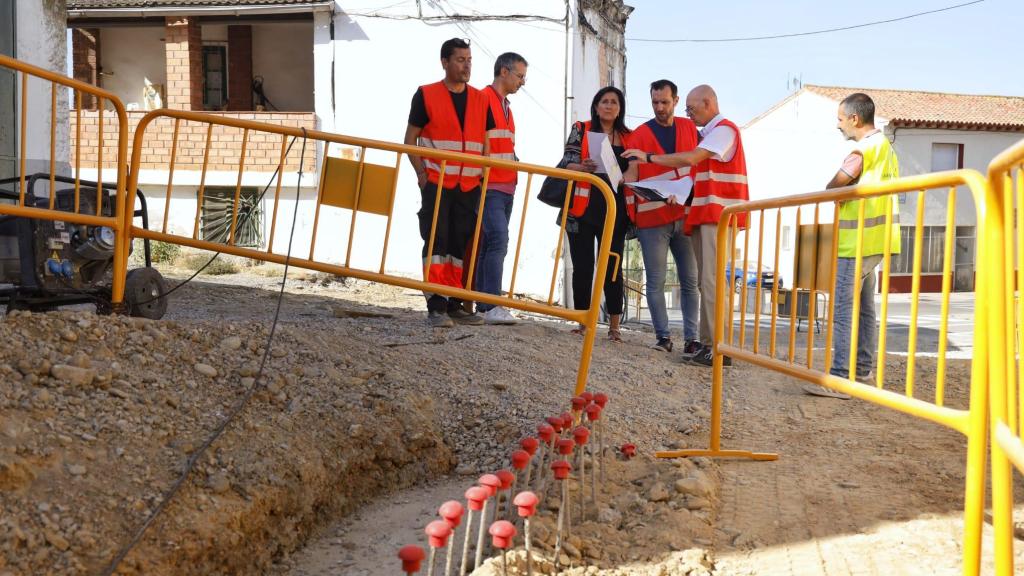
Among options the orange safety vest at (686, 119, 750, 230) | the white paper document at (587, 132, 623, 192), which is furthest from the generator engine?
the orange safety vest at (686, 119, 750, 230)

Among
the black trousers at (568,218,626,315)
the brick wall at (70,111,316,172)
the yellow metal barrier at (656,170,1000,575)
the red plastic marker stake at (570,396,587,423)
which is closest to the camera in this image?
the yellow metal barrier at (656,170,1000,575)

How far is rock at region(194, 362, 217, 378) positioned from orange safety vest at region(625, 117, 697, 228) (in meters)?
3.55

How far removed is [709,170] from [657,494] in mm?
3318

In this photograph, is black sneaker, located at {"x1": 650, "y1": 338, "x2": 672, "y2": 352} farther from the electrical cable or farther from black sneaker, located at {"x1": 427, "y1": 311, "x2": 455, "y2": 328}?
the electrical cable

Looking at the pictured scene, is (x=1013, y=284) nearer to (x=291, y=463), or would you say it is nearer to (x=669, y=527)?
(x=669, y=527)

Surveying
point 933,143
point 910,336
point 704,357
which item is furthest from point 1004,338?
point 933,143

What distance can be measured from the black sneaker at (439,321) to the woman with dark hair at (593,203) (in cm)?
97

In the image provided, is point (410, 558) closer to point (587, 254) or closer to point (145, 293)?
point (145, 293)

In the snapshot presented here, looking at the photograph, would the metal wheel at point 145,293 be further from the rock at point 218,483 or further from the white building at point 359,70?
the white building at point 359,70

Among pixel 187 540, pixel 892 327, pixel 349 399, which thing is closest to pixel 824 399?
pixel 349 399

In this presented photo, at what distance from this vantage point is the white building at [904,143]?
30922 millimetres

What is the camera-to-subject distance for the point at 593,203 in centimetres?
694

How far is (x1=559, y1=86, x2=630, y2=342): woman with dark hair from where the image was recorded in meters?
6.82

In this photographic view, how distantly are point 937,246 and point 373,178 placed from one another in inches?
1189
